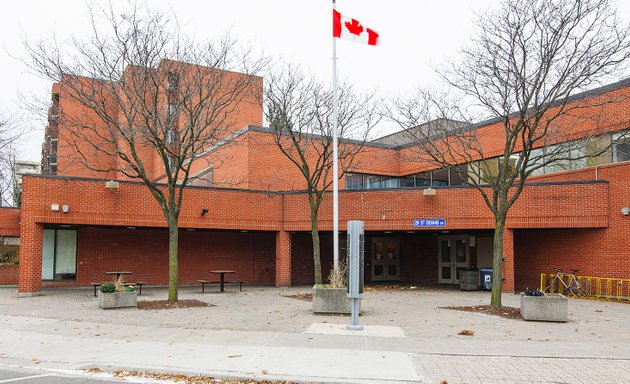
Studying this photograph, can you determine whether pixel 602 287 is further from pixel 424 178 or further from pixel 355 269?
pixel 355 269

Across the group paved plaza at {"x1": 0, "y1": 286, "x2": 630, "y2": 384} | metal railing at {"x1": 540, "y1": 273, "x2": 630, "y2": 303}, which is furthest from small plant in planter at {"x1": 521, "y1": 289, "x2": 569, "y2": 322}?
metal railing at {"x1": 540, "y1": 273, "x2": 630, "y2": 303}

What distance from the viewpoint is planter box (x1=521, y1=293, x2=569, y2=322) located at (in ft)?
44.4

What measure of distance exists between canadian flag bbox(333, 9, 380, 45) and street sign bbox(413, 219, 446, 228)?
8.69 meters

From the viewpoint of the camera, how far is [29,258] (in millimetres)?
19562

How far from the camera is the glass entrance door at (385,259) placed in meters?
28.7

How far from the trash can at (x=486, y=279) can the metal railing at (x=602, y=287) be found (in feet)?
6.67

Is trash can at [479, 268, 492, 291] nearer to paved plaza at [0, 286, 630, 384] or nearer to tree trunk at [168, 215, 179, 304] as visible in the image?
paved plaza at [0, 286, 630, 384]

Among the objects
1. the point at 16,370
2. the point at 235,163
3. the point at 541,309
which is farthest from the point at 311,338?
the point at 235,163

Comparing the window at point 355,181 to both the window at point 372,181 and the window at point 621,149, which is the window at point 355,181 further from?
the window at point 621,149

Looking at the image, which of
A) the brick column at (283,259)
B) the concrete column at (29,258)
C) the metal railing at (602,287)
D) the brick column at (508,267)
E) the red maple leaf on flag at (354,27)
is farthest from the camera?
the brick column at (283,259)

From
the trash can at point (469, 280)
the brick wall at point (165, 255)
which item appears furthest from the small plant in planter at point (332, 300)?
the brick wall at point (165, 255)

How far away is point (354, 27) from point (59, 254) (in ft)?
52.1

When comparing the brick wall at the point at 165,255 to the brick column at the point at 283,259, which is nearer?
the brick wall at the point at 165,255

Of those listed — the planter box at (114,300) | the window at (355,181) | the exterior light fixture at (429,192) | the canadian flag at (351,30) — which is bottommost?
the planter box at (114,300)
